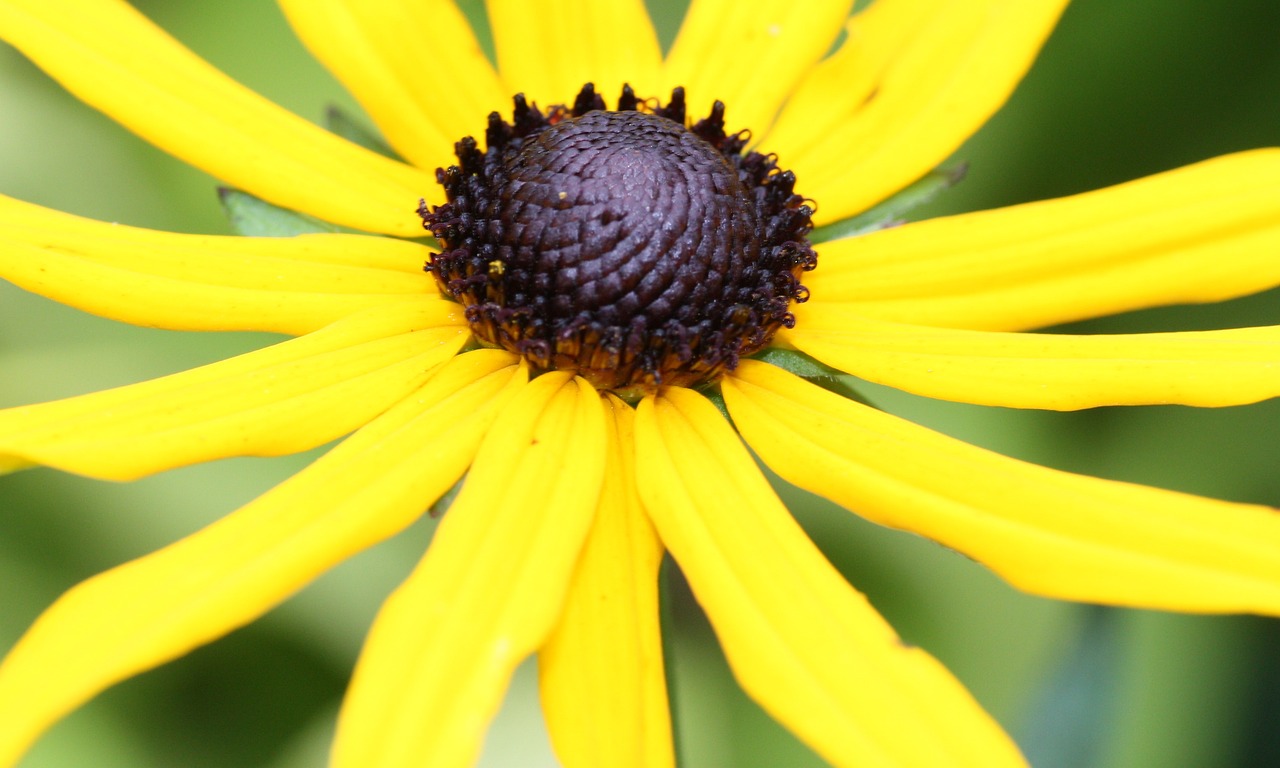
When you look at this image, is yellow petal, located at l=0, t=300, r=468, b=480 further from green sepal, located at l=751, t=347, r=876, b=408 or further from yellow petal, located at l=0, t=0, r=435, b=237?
green sepal, located at l=751, t=347, r=876, b=408

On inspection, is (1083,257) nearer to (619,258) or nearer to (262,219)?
(619,258)

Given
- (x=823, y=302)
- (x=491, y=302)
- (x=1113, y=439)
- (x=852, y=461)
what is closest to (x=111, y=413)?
(x=491, y=302)

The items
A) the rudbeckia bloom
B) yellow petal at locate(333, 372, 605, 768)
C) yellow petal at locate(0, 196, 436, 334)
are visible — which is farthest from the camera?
yellow petal at locate(0, 196, 436, 334)

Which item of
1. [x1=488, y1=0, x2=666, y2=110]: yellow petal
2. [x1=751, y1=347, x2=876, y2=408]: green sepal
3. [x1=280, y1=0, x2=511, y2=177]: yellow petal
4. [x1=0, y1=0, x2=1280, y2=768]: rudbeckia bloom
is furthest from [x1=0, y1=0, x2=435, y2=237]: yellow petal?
[x1=751, y1=347, x2=876, y2=408]: green sepal

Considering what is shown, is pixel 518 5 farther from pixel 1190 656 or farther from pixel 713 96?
pixel 1190 656

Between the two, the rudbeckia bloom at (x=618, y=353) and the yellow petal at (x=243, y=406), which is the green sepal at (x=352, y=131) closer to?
the rudbeckia bloom at (x=618, y=353)

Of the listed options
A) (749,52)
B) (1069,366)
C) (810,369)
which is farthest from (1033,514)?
(749,52)
